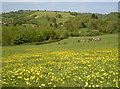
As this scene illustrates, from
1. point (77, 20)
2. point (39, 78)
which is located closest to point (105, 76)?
point (39, 78)

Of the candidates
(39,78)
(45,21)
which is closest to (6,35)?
(39,78)

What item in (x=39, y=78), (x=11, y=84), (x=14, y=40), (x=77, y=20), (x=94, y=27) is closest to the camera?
(x=11, y=84)

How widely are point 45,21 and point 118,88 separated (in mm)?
144467

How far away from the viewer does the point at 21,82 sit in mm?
7480

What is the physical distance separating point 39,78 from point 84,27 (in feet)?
372

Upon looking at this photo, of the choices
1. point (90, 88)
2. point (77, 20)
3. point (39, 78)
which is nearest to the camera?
point (90, 88)

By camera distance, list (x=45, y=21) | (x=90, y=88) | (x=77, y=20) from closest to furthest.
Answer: (x=90, y=88) < (x=77, y=20) < (x=45, y=21)

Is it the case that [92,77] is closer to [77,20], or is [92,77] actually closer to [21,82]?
[21,82]

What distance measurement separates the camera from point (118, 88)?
21.5ft

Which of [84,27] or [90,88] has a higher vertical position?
[90,88]

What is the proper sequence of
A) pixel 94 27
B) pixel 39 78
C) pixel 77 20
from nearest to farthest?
pixel 39 78 < pixel 94 27 < pixel 77 20

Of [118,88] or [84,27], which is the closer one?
[118,88]

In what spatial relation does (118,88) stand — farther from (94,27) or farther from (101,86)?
(94,27)

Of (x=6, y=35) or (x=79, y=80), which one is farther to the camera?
(x=6, y=35)
